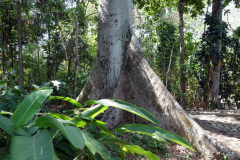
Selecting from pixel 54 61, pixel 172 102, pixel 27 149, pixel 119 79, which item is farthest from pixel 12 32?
pixel 27 149

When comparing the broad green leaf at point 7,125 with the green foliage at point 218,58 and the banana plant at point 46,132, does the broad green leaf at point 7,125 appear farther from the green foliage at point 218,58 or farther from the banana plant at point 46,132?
the green foliage at point 218,58

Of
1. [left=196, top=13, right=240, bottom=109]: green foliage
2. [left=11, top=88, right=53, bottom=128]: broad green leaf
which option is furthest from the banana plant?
[left=196, top=13, right=240, bottom=109]: green foliage

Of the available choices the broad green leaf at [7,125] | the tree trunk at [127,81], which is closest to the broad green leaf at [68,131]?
the broad green leaf at [7,125]

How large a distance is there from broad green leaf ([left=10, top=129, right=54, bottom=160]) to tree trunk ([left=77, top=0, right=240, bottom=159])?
2.11 metres

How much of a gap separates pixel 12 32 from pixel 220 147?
955 cm

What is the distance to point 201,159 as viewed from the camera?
103 inches

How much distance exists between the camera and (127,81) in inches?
140

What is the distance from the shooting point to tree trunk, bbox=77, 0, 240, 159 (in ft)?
9.56

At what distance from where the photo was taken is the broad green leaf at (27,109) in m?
1.42

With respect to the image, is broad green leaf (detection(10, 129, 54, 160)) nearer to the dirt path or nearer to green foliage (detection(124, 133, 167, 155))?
green foliage (detection(124, 133, 167, 155))

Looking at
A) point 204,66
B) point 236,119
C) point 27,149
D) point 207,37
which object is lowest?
point 236,119

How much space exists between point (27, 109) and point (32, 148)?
1.66 feet

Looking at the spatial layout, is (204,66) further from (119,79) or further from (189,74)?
(119,79)

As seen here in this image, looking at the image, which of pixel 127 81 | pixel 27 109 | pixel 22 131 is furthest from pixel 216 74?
pixel 22 131
